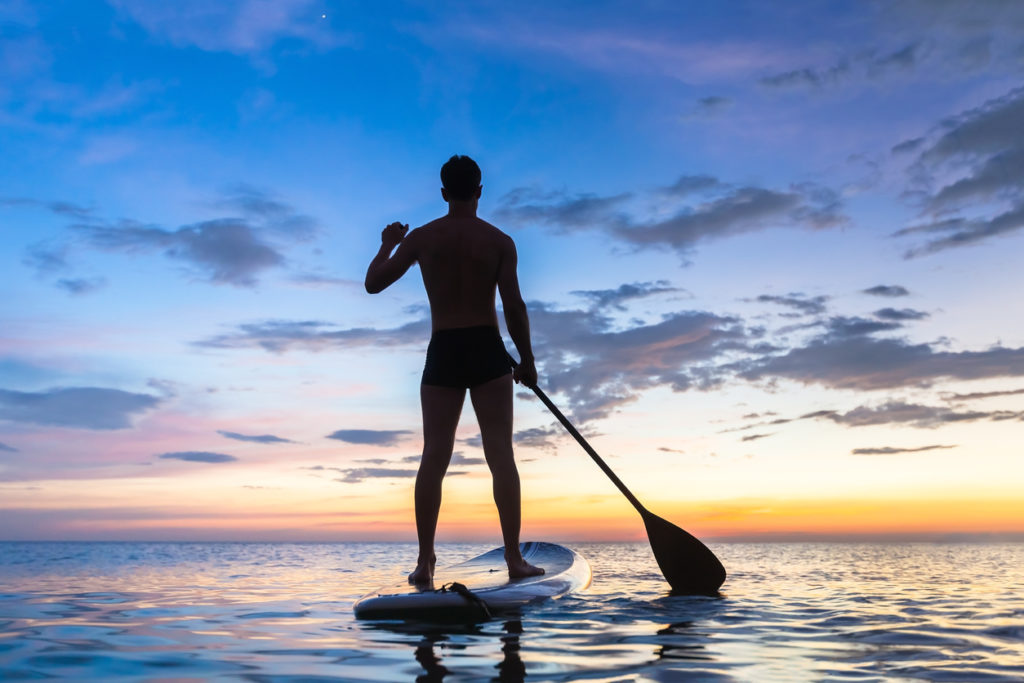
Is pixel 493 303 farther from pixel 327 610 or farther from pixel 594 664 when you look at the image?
pixel 594 664

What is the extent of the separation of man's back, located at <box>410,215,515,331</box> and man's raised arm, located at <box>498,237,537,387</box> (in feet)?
0.16

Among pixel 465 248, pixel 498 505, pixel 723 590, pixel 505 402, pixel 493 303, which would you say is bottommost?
pixel 723 590

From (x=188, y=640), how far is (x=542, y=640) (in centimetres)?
180

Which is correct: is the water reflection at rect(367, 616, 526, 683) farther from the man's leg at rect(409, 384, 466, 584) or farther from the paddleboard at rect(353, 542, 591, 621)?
the man's leg at rect(409, 384, 466, 584)

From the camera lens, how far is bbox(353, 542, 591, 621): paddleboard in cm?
436

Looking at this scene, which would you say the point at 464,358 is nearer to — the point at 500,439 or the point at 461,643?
the point at 500,439

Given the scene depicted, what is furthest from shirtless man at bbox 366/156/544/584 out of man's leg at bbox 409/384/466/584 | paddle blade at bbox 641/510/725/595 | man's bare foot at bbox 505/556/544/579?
paddle blade at bbox 641/510/725/595

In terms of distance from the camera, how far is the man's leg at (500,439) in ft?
17.5

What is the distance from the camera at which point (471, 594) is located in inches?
173

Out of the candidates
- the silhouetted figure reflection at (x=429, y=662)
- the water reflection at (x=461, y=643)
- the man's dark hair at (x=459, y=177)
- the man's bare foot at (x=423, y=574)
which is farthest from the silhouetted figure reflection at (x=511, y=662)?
the man's dark hair at (x=459, y=177)

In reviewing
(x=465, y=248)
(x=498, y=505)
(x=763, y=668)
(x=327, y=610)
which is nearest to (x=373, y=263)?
(x=465, y=248)

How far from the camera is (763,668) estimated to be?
3.00 metres

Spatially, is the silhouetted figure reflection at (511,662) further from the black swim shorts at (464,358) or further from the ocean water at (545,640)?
the black swim shorts at (464,358)

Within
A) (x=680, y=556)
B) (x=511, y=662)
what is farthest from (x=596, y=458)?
(x=511, y=662)
